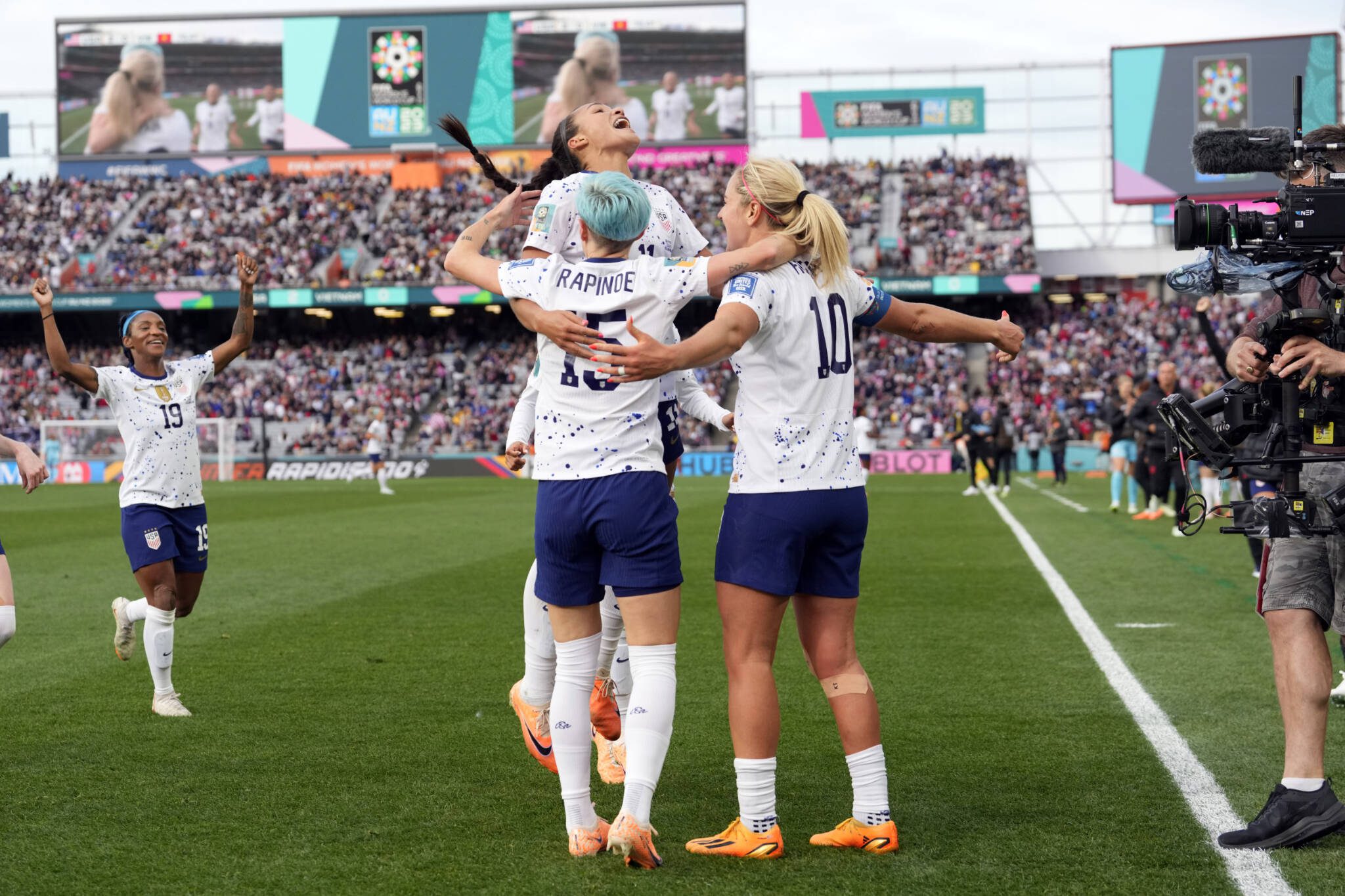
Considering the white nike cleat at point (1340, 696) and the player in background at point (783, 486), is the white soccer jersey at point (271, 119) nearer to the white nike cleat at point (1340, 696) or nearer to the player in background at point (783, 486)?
the white nike cleat at point (1340, 696)

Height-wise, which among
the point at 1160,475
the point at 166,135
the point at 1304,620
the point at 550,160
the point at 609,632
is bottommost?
the point at 1160,475

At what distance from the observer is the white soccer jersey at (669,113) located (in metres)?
52.3

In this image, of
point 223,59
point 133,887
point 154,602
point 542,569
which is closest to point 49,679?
point 154,602

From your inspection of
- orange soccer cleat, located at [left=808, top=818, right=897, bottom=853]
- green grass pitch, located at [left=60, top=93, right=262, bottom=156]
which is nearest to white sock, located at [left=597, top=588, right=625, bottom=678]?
orange soccer cleat, located at [left=808, top=818, right=897, bottom=853]

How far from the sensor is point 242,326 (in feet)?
25.6

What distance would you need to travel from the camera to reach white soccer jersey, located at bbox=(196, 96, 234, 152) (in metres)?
54.3

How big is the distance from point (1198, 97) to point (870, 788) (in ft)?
145

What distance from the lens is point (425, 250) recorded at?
50.8 m

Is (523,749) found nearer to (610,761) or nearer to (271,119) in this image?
(610,761)

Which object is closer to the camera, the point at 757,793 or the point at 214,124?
the point at 757,793

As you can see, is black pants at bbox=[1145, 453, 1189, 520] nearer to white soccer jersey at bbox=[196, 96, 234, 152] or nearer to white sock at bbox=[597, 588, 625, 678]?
white sock at bbox=[597, 588, 625, 678]

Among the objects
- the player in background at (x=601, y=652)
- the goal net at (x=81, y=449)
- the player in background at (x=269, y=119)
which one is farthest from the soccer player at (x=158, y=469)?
the player in background at (x=269, y=119)

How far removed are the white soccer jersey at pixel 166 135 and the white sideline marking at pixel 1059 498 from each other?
37184 mm

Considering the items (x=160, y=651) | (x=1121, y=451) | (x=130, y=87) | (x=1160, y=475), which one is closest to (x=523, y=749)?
(x=160, y=651)
